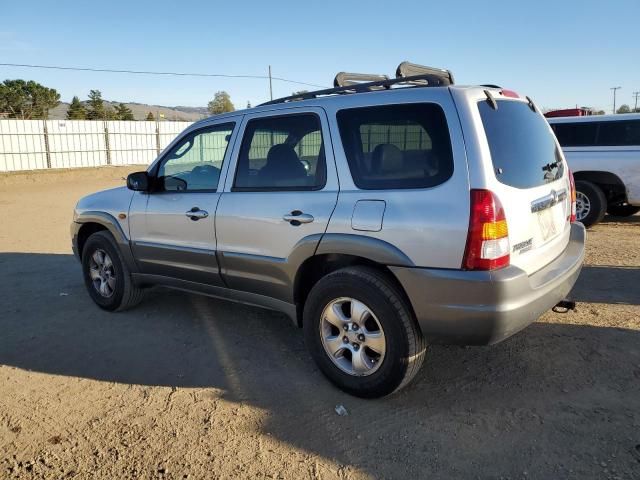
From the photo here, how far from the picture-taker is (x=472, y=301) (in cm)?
282

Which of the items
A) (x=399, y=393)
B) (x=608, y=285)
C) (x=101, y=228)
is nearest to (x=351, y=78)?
(x=399, y=393)

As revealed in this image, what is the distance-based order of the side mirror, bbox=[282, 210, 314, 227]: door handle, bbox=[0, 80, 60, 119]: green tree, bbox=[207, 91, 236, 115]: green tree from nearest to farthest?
bbox=[282, 210, 314, 227]: door handle < the side mirror < bbox=[0, 80, 60, 119]: green tree < bbox=[207, 91, 236, 115]: green tree

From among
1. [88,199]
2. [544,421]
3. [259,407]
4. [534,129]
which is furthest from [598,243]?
[88,199]

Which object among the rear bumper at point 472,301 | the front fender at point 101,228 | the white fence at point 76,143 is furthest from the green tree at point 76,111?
the rear bumper at point 472,301

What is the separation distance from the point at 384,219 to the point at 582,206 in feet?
22.3

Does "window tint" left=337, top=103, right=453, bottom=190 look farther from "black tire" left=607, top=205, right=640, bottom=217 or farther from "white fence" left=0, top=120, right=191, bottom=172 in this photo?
Result: "white fence" left=0, top=120, right=191, bottom=172

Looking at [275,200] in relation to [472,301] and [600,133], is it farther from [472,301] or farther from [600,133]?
[600,133]

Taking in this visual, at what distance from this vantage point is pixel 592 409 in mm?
3100

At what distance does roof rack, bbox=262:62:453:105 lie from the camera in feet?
10.8

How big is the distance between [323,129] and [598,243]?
564 centimetres

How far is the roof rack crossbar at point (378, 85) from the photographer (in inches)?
128

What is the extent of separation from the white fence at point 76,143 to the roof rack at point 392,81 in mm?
20404

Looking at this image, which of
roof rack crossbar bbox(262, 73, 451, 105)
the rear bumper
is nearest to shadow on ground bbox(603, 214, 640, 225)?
roof rack crossbar bbox(262, 73, 451, 105)

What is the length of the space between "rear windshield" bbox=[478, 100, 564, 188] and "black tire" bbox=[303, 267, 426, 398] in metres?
0.92
